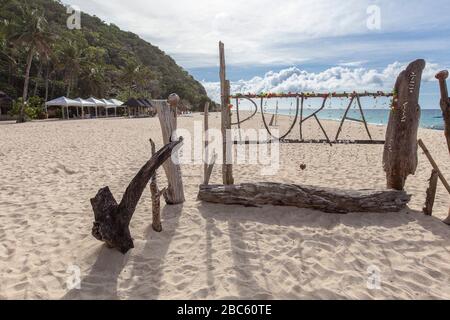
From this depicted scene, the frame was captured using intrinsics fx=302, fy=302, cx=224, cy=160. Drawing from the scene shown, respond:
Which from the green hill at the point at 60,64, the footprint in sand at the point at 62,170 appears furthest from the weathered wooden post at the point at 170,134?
the green hill at the point at 60,64

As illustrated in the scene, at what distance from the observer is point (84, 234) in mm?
4430

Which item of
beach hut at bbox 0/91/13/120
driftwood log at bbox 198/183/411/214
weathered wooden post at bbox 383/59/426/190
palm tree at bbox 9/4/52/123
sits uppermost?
palm tree at bbox 9/4/52/123

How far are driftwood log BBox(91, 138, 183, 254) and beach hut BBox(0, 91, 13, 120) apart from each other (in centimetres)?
3136

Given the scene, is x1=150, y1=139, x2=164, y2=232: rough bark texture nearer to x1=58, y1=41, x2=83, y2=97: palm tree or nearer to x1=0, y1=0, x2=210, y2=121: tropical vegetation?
x1=0, y1=0, x2=210, y2=121: tropical vegetation

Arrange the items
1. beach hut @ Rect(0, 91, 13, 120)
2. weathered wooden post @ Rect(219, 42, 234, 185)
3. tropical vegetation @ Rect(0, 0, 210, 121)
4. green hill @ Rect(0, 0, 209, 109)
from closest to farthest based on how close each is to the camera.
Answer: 1. weathered wooden post @ Rect(219, 42, 234, 185)
2. tropical vegetation @ Rect(0, 0, 210, 121)
3. beach hut @ Rect(0, 91, 13, 120)
4. green hill @ Rect(0, 0, 209, 109)

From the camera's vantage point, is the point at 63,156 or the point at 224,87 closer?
the point at 224,87

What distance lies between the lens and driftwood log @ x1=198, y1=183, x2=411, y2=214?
5.11 meters

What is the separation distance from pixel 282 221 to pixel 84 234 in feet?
9.97

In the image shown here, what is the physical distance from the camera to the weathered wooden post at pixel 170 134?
5230mm

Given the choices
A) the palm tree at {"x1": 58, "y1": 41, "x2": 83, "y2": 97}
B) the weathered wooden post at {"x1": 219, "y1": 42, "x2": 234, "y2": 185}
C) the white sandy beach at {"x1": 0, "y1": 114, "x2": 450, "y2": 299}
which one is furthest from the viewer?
the palm tree at {"x1": 58, "y1": 41, "x2": 83, "y2": 97}

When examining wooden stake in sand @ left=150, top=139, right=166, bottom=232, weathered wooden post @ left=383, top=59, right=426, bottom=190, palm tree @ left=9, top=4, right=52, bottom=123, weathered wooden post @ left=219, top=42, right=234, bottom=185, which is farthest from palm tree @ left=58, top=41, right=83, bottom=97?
weathered wooden post @ left=383, top=59, right=426, bottom=190

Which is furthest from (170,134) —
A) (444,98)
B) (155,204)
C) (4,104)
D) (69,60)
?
(69,60)
